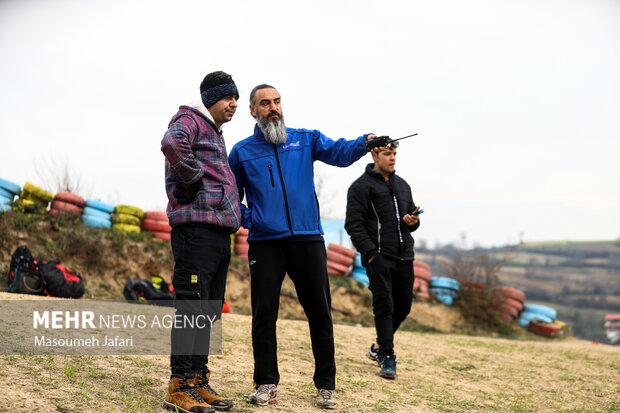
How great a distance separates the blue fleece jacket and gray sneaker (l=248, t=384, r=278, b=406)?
1080 millimetres

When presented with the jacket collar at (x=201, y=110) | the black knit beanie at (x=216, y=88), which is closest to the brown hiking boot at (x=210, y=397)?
the jacket collar at (x=201, y=110)

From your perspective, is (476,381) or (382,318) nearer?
(382,318)

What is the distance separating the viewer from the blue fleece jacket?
4406 millimetres

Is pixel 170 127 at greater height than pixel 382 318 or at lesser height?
greater

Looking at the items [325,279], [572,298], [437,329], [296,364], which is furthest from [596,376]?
[572,298]

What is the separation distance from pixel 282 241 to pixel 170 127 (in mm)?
1173

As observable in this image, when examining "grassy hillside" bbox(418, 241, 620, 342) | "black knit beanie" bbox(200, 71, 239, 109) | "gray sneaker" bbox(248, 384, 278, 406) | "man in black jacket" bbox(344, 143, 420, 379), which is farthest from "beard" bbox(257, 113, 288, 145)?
"grassy hillside" bbox(418, 241, 620, 342)

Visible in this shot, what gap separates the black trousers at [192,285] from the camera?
388 cm

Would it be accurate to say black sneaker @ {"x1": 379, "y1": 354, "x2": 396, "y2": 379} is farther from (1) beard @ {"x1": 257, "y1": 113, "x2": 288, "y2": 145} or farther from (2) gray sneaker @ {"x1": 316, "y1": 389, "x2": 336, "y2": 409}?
(1) beard @ {"x1": 257, "y1": 113, "x2": 288, "y2": 145}

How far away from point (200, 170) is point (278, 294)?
1148mm

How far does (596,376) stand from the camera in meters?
7.65

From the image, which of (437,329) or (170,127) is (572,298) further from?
(170,127)

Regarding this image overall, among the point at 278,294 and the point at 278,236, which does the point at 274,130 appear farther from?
the point at 278,294

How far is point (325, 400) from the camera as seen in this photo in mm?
4465
